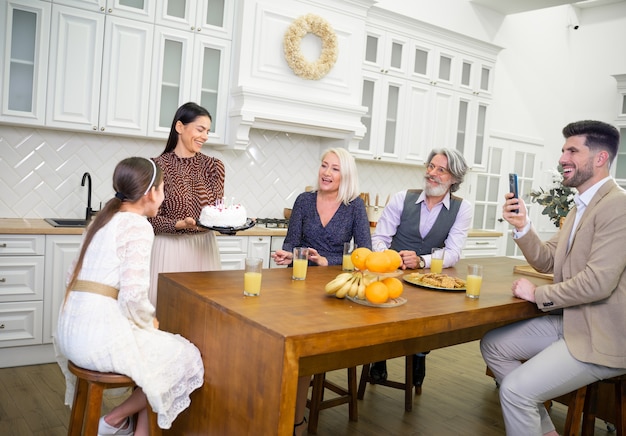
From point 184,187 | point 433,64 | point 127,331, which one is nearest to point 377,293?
point 127,331

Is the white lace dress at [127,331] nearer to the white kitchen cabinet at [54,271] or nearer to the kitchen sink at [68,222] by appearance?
the white kitchen cabinet at [54,271]

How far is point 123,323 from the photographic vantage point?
1.82 meters

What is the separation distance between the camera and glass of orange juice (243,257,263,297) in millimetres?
1875

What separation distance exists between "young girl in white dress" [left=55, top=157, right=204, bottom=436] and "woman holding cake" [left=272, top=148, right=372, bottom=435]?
3.42 ft

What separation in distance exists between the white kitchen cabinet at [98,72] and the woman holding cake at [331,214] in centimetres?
167

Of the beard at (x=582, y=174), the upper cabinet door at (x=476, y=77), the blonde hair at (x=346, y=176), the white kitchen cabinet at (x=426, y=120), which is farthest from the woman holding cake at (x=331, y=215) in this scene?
the upper cabinet door at (x=476, y=77)

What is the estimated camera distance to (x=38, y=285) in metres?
3.43

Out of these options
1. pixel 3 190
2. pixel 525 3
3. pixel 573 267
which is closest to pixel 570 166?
pixel 573 267

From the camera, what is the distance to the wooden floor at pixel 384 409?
2.72 m

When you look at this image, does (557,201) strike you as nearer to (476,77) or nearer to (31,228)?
(476,77)

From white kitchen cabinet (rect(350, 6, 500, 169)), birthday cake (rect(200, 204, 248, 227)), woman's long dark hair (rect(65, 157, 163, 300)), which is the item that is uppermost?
white kitchen cabinet (rect(350, 6, 500, 169))

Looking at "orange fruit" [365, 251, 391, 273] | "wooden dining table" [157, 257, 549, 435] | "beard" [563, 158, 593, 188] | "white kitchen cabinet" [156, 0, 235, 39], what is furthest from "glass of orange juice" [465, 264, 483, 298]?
"white kitchen cabinet" [156, 0, 235, 39]

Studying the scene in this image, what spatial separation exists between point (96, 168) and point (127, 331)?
2572mm

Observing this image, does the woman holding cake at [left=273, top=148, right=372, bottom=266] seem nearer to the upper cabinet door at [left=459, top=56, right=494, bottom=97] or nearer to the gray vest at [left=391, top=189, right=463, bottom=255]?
the gray vest at [left=391, top=189, right=463, bottom=255]
